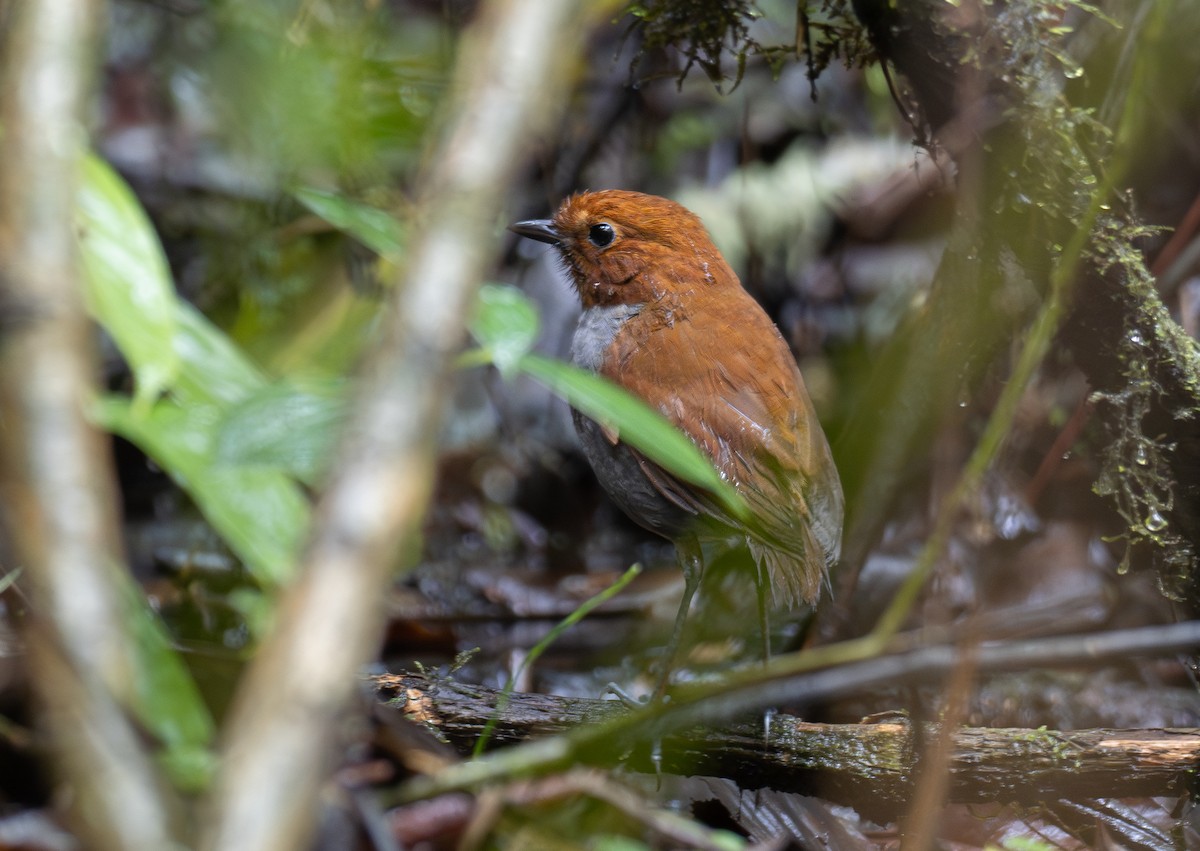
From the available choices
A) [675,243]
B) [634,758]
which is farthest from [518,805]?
[675,243]

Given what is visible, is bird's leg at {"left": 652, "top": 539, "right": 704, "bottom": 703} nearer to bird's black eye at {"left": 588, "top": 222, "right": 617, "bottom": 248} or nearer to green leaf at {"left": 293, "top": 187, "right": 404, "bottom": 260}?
bird's black eye at {"left": 588, "top": 222, "right": 617, "bottom": 248}

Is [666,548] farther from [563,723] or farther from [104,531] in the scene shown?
[104,531]

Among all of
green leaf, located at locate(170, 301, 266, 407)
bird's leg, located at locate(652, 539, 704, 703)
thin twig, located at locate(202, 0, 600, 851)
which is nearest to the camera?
thin twig, located at locate(202, 0, 600, 851)

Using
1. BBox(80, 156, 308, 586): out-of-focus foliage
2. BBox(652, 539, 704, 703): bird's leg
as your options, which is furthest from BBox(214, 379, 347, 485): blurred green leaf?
BBox(652, 539, 704, 703): bird's leg

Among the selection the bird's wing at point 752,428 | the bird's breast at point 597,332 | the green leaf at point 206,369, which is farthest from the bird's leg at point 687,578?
the green leaf at point 206,369

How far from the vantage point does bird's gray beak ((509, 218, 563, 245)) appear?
141 inches

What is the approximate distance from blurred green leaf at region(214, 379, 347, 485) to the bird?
5.60ft

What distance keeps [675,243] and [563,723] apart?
159 cm

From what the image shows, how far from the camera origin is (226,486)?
1.26 meters

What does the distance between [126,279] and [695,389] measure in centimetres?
200

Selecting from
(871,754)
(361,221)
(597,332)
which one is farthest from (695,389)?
(361,221)

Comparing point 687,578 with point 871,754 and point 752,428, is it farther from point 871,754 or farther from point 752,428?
point 871,754

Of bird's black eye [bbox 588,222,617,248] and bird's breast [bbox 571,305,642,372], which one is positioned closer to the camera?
A: bird's breast [bbox 571,305,642,372]

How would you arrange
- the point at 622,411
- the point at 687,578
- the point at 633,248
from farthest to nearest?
1. the point at 633,248
2. the point at 687,578
3. the point at 622,411
